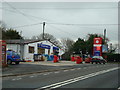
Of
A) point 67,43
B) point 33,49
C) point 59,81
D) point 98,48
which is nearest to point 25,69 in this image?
point 59,81

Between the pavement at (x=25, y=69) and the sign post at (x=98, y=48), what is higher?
the sign post at (x=98, y=48)

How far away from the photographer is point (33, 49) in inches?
1806

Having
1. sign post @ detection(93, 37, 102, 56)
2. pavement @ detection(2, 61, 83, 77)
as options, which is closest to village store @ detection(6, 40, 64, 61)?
sign post @ detection(93, 37, 102, 56)

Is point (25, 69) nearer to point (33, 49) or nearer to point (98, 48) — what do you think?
point (33, 49)

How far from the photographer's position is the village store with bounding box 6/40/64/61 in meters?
42.8

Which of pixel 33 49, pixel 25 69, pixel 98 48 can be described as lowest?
pixel 25 69

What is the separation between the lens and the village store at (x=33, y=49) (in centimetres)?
4284

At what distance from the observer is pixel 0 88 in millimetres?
9719

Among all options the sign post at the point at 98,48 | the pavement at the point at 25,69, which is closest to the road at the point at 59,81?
the pavement at the point at 25,69

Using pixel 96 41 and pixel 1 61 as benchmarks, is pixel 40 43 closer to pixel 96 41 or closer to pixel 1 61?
pixel 96 41

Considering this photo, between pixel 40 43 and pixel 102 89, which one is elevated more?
pixel 40 43

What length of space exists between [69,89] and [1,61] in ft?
43.3

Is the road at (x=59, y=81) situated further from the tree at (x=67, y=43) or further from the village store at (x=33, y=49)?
the tree at (x=67, y=43)

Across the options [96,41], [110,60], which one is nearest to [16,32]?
[96,41]
